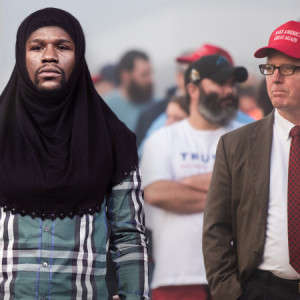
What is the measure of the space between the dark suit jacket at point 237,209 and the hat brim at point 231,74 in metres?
0.78

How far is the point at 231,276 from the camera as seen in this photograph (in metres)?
3.19

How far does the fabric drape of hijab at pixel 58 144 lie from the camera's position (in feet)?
8.20

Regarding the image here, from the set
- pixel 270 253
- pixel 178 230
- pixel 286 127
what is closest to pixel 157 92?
pixel 178 230

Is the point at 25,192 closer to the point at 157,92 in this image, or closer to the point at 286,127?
the point at 286,127

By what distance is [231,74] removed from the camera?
4.02 metres

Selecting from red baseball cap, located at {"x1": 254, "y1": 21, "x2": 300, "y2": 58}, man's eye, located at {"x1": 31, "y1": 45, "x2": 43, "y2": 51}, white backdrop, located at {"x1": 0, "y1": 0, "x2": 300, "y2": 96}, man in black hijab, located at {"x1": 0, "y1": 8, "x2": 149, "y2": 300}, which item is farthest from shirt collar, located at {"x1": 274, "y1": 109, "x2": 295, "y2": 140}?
man's eye, located at {"x1": 31, "y1": 45, "x2": 43, "y2": 51}

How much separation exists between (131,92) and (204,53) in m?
0.47

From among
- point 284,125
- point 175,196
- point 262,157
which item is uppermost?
point 284,125

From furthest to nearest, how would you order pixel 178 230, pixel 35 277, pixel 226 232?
pixel 178 230 → pixel 226 232 → pixel 35 277

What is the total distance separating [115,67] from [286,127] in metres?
1.26

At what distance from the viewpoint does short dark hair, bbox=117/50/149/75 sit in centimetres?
407

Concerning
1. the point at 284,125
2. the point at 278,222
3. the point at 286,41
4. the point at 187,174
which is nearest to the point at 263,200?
the point at 278,222

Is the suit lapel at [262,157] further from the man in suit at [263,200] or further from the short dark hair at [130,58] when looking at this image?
the short dark hair at [130,58]

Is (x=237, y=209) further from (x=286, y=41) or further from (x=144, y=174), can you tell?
(x=144, y=174)
